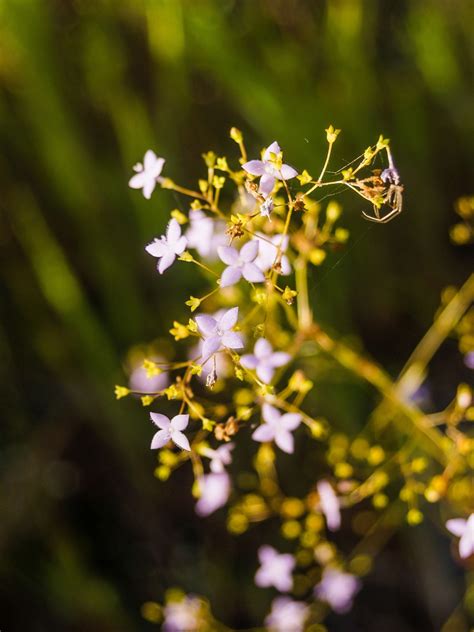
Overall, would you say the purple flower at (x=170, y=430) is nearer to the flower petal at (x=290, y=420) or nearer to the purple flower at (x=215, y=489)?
the flower petal at (x=290, y=420)

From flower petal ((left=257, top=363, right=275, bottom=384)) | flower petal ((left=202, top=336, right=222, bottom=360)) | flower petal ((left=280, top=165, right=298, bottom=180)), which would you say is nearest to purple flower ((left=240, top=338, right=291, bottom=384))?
flower petal ((left=257, top=363, right=275, bottom=384))

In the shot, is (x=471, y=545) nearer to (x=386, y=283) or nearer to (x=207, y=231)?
(x=207, y=231)

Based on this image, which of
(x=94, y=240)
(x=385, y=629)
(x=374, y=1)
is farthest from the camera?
(x=374, y=1)

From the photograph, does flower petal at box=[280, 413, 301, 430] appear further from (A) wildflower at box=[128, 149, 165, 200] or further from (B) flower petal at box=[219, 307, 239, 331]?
(A) wildflower at box=[128, 149, 165, 200]

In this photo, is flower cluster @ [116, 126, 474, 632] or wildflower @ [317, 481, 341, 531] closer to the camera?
flower cluster @ [116, 126, 474, 632]

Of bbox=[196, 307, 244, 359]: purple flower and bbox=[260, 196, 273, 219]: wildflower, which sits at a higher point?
bbox=[260, 196, 273, 219]: wildflower

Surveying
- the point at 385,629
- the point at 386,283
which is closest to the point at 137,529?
the point at 385,629

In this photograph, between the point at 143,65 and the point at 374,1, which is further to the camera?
the point at 143,65

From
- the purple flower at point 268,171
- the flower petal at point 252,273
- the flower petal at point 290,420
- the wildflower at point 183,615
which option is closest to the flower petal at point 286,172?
the purple flower at point 268,171
